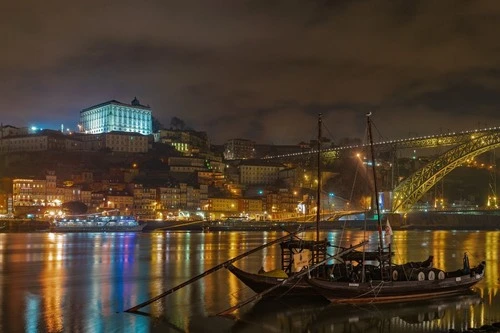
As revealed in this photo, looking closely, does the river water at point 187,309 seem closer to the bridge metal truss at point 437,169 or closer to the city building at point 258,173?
the bridge metal truss at point 437,169

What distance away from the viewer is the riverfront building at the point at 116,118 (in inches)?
4621

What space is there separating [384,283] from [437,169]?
4958 cm

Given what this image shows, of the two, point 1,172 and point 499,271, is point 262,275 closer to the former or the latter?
point 499,271

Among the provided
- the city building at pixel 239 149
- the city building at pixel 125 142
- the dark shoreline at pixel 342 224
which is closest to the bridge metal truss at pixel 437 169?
the dark shoreline at pixel 342 224

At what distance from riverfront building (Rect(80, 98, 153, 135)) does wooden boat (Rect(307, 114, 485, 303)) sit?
103860 millimetres

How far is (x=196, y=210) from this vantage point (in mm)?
94188

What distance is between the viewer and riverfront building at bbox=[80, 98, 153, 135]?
11738cm

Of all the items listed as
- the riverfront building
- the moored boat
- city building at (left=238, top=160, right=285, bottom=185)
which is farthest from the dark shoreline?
the riverfront building

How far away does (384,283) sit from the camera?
1714 centimetres

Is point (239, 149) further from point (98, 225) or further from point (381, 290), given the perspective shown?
point (381, 290)

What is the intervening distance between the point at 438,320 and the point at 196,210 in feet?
263

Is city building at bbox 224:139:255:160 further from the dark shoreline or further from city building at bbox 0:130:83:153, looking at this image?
the dark shoreline

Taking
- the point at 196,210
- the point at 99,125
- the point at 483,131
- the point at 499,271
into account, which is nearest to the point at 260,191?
the point at 196,210

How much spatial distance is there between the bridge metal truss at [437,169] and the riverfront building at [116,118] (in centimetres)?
6753
